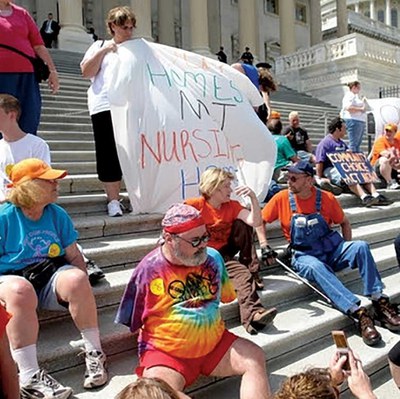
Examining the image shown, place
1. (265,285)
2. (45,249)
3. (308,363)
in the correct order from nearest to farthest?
(45,249)
(308,363)
(265,285)

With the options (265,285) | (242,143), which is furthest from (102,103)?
(265,285)

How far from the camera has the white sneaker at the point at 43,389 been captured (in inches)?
95.6

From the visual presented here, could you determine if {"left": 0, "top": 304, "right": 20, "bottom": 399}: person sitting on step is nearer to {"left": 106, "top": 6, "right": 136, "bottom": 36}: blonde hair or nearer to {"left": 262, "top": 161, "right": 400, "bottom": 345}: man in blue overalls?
{"left": 262, "top": 161, "right": 400, "bottom": 345}: man in blue overalls

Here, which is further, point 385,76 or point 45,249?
point 385,76

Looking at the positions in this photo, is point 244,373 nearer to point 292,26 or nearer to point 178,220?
point 178,220

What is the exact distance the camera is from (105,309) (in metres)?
3.42

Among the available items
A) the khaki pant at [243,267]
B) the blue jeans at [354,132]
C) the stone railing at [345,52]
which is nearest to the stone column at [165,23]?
the stone railing at [345,52]

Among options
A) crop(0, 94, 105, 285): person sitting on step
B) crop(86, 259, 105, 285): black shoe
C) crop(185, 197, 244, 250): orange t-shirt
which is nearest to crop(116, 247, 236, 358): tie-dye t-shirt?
crop(86, 259, 105, 285): black shoe

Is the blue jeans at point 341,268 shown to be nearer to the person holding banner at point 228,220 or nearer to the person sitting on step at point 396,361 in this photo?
the person holding banner at point 228,220

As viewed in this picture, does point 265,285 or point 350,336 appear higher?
point 265,285

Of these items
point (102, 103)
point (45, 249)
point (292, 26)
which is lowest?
point (45, 249)

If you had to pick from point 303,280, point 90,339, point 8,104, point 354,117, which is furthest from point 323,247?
point 354,117

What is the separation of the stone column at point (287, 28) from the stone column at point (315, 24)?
4048 millimetres

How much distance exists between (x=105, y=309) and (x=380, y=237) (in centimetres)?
362
